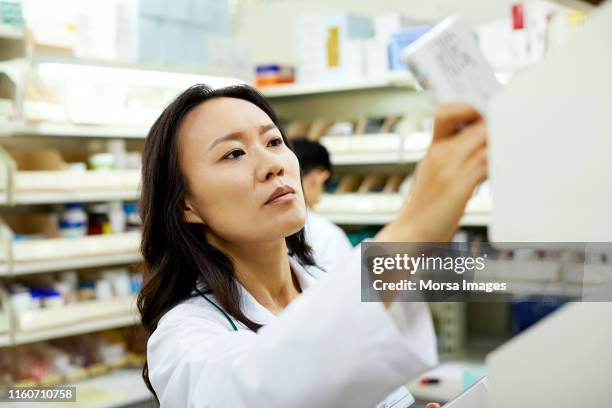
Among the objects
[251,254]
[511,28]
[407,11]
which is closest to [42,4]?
[407,11]

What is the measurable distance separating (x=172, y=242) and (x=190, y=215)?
68 millimetres

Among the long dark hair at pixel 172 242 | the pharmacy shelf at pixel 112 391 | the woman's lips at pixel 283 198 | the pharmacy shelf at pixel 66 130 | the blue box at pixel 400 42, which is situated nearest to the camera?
the woman's lips at pixel 283 198

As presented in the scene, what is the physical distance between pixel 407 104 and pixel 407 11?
59 cm

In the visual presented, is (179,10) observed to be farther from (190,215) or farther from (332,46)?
(190,215)

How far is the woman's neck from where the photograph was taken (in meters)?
1.32

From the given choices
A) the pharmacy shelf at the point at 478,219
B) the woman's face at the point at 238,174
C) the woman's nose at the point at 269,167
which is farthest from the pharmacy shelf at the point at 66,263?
the woman's nose at the point at 269,167

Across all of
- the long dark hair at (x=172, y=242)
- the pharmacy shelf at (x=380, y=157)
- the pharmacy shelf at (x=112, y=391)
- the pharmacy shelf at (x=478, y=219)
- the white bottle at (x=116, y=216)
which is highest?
the long dark hair at (x=172, y=242)

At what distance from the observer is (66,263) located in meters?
3.72

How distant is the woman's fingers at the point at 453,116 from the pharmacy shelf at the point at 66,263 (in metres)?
2.84

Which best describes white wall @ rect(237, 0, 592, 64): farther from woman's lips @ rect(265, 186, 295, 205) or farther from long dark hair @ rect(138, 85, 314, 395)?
woman's lips @ rect(265, 186, 295, 205)

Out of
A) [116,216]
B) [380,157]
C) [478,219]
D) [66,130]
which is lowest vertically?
[116,216]

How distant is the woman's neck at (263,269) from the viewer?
1321 mm

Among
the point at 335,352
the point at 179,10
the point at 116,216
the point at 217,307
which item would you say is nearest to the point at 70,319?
the point at 116,216

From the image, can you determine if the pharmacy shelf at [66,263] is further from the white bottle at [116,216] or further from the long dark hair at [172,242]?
the long dark hair at [172,242]
